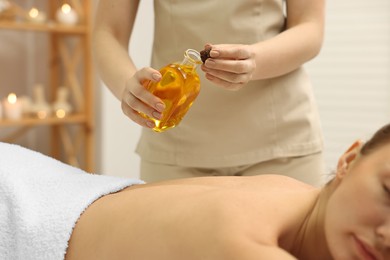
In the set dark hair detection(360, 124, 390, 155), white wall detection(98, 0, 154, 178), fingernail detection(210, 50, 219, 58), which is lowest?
white wall detection(98, 0, 154, 178)

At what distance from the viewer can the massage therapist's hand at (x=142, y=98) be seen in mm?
1258

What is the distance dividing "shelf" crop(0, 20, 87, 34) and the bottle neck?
6.73 ft

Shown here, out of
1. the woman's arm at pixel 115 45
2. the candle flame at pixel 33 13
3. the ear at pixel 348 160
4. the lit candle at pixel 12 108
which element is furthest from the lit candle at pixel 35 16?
the ear at pixel 348 160

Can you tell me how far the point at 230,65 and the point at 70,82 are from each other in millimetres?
2215

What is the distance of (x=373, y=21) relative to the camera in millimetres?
3125

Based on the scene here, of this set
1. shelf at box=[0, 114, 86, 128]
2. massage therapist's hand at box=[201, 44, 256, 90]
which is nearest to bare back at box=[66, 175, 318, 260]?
massage therapist's hand at box=[201, 44, 256, 90]

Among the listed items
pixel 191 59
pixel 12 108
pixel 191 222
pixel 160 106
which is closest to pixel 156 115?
pixel 160 106

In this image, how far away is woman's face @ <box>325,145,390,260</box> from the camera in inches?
37.5

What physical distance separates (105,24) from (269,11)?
44cm

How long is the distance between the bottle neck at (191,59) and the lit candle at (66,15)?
2.12 meters

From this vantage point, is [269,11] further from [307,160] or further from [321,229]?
[321,229]

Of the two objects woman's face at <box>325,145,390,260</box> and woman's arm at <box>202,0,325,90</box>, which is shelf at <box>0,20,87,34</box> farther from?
woman's face at <box>325,145,390,260</box>

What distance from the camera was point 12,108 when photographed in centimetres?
312

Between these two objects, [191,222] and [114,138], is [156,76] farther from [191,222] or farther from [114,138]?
[114,138]
